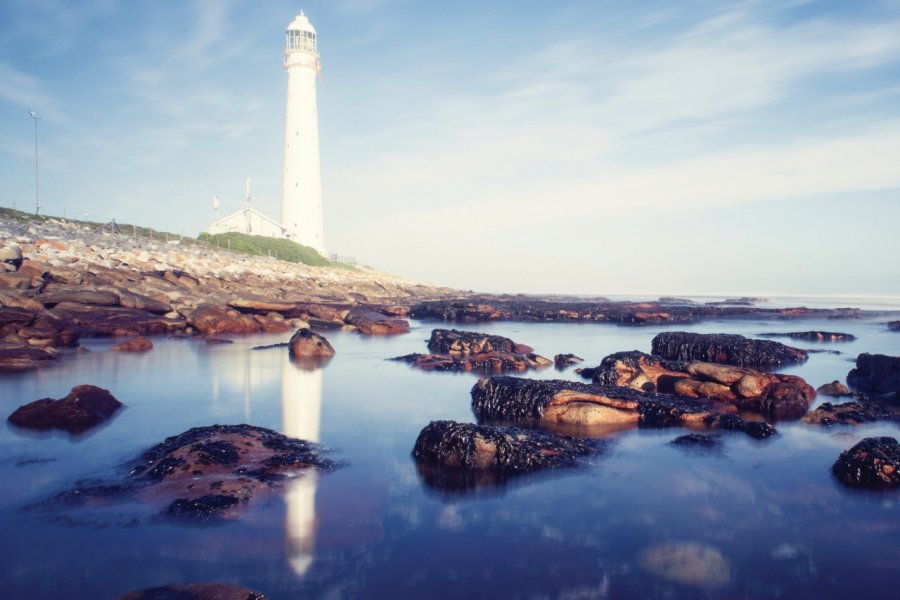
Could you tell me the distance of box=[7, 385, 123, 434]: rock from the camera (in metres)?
7.10

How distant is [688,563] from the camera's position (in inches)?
159

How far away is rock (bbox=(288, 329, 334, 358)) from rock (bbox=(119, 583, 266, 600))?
10.9 meters

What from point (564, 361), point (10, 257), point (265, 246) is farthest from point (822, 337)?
point (265, 246)

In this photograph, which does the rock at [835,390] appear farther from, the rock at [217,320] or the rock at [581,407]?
the rock at [217,320]

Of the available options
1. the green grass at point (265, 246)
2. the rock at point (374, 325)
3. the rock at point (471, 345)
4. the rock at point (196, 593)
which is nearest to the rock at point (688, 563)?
the rock at point (196, 593)

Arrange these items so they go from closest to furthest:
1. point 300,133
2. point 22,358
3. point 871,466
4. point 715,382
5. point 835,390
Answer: point 871,466 < point 715,382 < point 835,390 < point 22,358 < point 300,133

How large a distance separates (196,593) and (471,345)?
1169 centimetres

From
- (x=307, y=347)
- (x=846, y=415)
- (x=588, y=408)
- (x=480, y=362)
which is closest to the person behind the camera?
(x=588, y=408)

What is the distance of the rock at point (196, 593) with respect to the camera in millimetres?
3162

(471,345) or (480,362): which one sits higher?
(471,345)

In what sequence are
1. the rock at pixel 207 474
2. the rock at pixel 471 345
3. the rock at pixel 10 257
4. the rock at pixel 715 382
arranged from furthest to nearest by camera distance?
the rock at pixel 10 257, the rock at pixel 471 345, the rock at pixel 715 382, the rock at pixel 207 474

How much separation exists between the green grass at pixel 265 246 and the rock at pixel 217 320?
90.5 ft

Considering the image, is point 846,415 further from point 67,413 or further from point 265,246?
point 265,246

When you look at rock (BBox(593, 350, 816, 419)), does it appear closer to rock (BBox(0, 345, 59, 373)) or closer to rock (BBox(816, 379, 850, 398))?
rock (BBox(816, 379, 850, 398))
